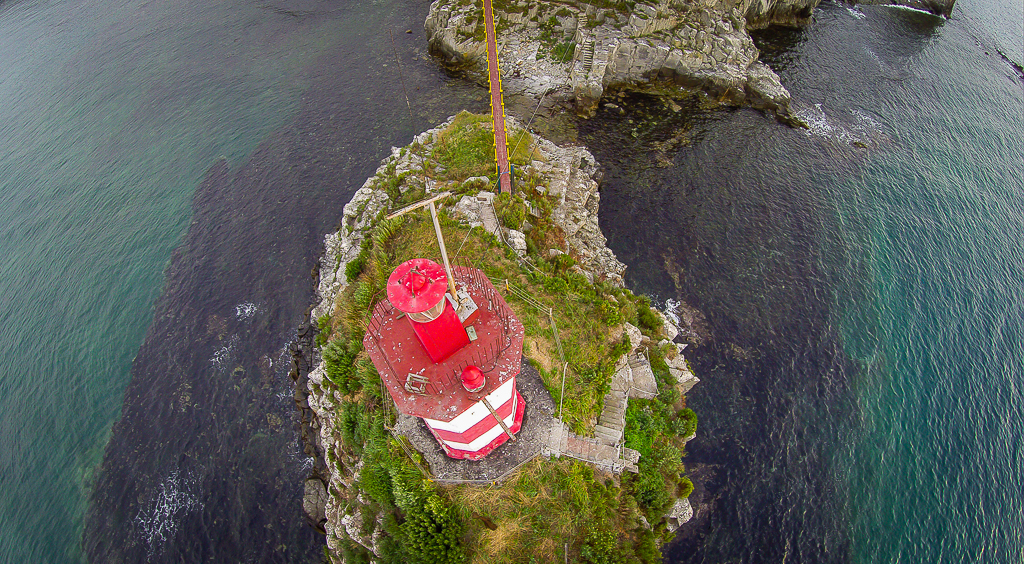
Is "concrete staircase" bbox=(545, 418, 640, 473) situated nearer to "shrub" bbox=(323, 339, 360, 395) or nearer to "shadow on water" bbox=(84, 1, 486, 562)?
"shrub" bbox=(323, 339, 360, 395)

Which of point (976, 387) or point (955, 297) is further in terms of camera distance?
point (955, 297)

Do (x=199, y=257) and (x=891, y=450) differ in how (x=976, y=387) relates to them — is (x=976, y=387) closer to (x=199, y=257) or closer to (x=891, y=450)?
(x=891, y=450)

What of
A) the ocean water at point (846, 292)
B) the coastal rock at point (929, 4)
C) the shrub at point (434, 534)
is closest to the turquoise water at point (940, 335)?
the ocean water at point (846, 292)

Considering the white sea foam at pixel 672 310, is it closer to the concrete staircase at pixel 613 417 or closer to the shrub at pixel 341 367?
the concrete staircase at pixel 613 417

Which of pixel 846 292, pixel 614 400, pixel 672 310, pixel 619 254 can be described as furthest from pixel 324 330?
pixel 846 292

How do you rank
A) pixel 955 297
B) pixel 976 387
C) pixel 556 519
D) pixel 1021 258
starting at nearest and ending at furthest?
pixel 556 519 → pixel 976 387 → pixel 955 297 → pixel 1021 258

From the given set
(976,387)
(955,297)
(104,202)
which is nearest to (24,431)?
(104,202)
